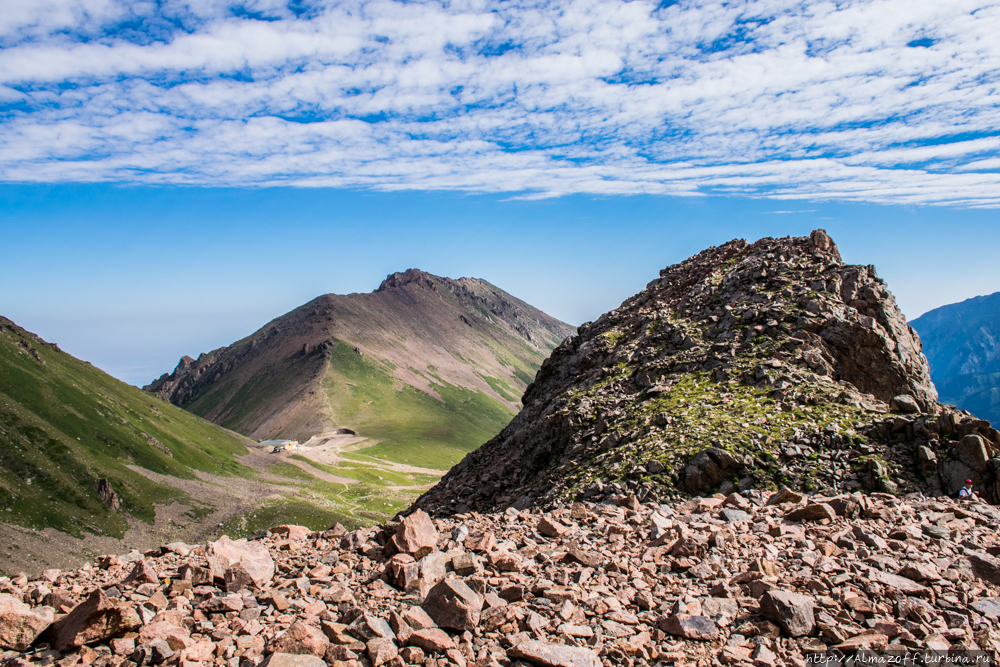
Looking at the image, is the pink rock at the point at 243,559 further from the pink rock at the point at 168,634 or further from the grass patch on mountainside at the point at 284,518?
the grass patch on mountainside at the point at 284,518

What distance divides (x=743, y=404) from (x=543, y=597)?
2163cm

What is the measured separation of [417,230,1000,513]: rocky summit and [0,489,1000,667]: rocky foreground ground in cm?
616

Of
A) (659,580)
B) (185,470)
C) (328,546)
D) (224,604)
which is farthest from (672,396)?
(185,470)

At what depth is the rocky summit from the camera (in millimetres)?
26125

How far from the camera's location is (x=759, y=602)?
558 inches

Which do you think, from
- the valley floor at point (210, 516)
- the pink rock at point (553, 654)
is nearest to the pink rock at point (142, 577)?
the pink rock at point (553, 654)

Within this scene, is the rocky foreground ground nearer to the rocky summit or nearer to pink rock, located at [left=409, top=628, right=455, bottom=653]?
pink rock, located at [left=409, top=628, right=455, bottom=653]

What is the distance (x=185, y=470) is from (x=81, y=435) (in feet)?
107

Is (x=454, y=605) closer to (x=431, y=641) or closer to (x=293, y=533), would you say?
(x=431, y=641)

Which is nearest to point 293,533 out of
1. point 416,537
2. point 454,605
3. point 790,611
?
point 416,537

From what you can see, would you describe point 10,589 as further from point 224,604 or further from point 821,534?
point 821,534

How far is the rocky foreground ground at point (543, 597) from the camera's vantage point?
12.1m

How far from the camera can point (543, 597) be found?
14.7 metres

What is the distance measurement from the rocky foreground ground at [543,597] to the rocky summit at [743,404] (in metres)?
6.16
